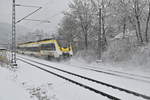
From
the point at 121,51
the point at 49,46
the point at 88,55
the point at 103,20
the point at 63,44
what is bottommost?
the point at 88,55

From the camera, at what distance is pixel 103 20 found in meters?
26.9

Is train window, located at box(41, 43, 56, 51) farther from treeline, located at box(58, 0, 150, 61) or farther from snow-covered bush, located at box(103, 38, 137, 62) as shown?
snow-covered bush, located at box(103, 38, 137, 62)

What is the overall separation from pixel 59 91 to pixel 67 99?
1.38 meters

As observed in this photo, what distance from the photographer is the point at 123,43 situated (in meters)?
21.2

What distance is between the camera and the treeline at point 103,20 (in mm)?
21477

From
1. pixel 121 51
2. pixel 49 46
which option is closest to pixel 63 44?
pixel 49 46

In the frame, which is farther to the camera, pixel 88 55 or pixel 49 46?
pixel 88 55

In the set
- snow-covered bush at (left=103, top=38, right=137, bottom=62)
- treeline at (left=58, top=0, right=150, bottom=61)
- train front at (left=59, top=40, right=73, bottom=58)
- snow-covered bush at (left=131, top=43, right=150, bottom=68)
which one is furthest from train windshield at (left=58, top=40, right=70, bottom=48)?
snow-covered bush at (left=131, top=43, right=150, bottom=68)

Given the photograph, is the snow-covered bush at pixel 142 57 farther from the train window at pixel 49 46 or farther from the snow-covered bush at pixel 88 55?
the train window at pixel 49 46

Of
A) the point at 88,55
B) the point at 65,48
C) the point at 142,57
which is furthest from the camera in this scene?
the point at 88,55

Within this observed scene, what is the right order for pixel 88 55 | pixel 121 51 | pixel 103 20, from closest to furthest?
pixel 121 51
pixel 88 55
pixel 103 20

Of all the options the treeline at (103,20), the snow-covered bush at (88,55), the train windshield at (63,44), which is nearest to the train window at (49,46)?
the train windshield at (63,44)

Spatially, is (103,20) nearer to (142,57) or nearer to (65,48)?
(65,48)

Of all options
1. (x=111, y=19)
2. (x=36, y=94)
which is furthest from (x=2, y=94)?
(x=111, y=19)
